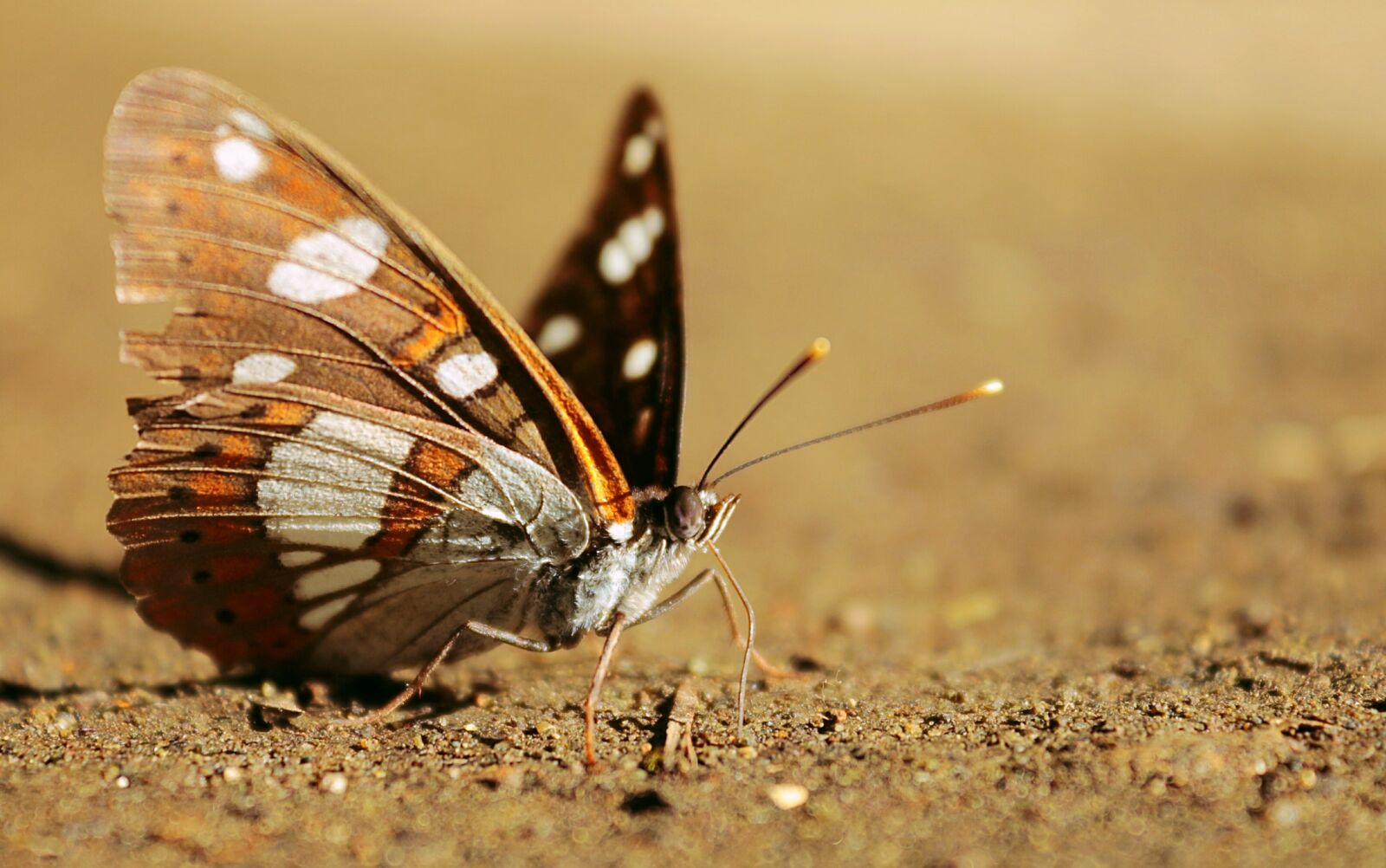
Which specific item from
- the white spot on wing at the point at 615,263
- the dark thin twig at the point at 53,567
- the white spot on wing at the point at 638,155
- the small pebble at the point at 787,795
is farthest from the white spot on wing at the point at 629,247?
the dark thin twig at the point at 53,567

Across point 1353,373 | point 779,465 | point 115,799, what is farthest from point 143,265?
point 1353,373

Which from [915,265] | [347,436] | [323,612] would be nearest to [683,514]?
[347,436]

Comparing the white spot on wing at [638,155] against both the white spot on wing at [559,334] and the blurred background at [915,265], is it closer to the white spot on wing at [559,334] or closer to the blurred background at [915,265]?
the white spot on wing at [559,334]

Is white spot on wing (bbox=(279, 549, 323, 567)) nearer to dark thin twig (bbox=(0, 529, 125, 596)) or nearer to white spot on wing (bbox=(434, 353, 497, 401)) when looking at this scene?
white spot on wing (bbox=(434, 353, 497, 401))

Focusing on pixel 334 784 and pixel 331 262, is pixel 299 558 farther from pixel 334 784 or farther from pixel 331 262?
pixel 331 262

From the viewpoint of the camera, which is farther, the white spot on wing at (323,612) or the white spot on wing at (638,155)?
the white spot on wing at (638,155)

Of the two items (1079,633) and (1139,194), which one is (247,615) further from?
(1139,194)
